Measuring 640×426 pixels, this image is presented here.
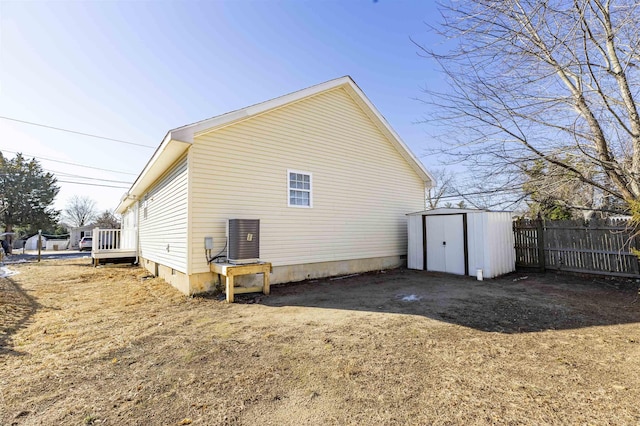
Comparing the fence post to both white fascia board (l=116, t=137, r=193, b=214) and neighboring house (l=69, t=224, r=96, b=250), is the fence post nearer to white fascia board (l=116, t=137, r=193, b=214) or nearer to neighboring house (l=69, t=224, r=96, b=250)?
white fascia board (l=116, t=137, r=193, b=214)

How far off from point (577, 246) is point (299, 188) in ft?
26.7

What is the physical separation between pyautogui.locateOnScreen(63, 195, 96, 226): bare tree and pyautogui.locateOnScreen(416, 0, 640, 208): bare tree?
6424 centimetres

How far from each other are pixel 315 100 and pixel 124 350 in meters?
7.60

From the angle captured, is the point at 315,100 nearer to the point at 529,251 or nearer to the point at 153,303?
the point at 153,303

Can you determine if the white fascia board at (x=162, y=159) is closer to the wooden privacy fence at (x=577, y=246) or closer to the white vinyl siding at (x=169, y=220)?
the white vinyl siding at (x=169, y=220)

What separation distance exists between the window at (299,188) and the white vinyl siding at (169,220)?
2.70 metres

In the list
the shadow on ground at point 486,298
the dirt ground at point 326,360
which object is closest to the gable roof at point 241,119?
the dirt ground at point 326,360

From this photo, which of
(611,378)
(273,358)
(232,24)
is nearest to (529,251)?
(611,378)

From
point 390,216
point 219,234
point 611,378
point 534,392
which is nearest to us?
point 534,392

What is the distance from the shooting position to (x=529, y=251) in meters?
9.22

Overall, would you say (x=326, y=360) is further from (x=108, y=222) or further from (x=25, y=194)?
(x=108, y=222)

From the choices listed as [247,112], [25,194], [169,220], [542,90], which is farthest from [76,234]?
[542,90]

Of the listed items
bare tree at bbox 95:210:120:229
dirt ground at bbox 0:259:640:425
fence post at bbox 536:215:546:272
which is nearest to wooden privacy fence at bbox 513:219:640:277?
fence post at bbox 536:215:546:272

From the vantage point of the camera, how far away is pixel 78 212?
52.1m
